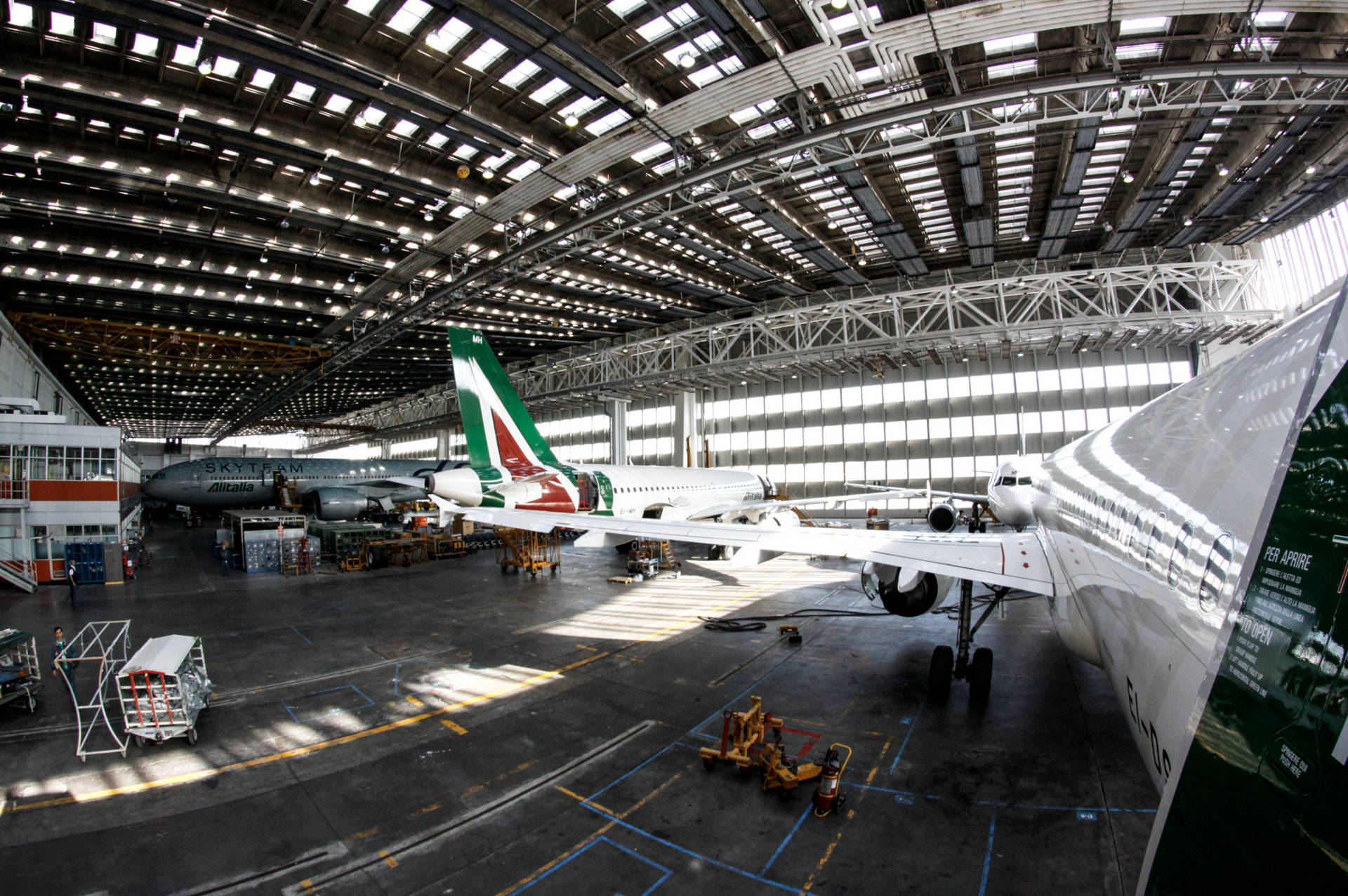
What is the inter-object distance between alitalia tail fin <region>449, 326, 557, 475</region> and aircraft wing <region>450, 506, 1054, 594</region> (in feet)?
25.4

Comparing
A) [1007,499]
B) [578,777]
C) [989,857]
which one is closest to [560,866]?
[578,777]

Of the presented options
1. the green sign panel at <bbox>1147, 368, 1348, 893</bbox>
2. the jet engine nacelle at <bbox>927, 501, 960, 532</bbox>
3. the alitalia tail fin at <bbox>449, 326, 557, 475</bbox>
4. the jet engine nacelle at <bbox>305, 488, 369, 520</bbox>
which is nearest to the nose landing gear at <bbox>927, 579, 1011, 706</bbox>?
the green sign panel at <bbox>1147, 368, 1348, 893</bbox>

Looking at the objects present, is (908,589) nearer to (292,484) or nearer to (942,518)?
(942,518)

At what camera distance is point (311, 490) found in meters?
35.4

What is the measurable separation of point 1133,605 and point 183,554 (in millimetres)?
35470

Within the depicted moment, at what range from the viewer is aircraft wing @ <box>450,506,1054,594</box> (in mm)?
7543

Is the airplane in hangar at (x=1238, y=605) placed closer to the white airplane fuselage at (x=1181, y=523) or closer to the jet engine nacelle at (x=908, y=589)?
the white airplane fuselage at (x=1181, y=523)

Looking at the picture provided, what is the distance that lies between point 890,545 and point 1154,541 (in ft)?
15.1

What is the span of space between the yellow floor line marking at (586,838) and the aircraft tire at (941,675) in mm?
4339

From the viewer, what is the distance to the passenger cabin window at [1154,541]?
11.6 ft

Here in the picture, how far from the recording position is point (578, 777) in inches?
267

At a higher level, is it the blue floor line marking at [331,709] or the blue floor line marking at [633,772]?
the blue floor line marking at [331,709]

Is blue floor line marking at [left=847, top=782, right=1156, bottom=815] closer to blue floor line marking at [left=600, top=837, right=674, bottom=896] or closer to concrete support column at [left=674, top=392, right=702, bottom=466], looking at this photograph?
blue floor line marking at [left=600, top=837, right=674, bottom=896]

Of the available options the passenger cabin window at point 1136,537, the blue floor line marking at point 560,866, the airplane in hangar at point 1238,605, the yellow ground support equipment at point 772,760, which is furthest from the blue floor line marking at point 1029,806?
the passenger cabin window at point 1136,537
